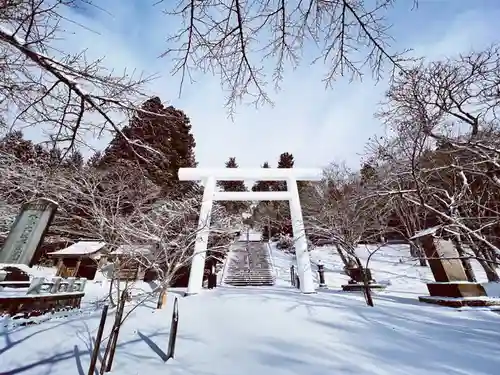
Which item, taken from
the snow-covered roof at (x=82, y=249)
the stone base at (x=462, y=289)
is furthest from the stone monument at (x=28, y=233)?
the stone base at (x=462, y=289)

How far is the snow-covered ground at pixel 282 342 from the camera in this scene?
386cm

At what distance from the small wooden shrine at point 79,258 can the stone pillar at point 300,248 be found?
29.7ft

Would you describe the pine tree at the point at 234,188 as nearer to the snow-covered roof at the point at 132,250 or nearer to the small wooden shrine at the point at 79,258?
the small wooden shrine at the point at 79,258

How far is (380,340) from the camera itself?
4895 mm

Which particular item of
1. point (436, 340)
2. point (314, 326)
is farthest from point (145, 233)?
point (436, 340)

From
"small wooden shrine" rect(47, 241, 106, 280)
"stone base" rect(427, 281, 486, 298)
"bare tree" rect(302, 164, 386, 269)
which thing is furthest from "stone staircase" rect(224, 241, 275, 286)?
"stone base" rect(427, 281, 486, 298)

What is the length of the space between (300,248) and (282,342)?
673cm

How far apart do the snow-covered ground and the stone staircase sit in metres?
8.53

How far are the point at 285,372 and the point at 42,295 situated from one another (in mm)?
6036

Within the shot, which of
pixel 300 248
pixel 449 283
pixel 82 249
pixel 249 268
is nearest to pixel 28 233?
pixel 82 249

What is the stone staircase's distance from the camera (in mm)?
16094

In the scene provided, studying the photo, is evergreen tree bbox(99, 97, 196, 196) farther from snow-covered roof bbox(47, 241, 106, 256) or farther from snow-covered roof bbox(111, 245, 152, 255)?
snow-covered roof bbox(47, 241, 106, 256)

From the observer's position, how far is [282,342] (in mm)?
4863

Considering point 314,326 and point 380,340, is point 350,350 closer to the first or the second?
point 380,340
